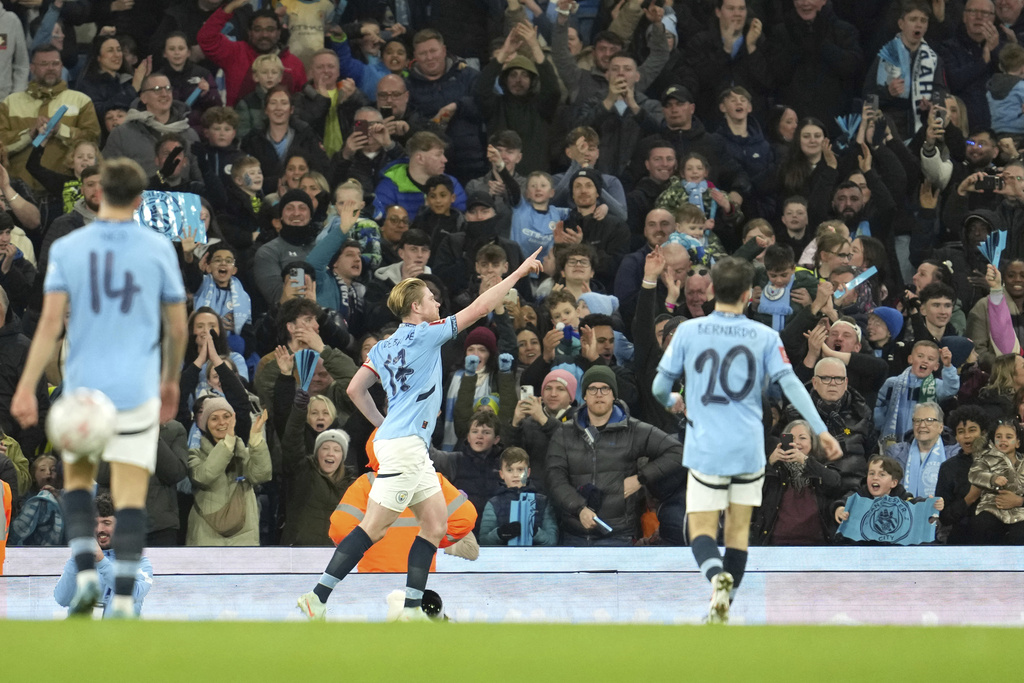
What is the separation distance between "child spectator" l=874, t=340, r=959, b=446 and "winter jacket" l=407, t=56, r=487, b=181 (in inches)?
182

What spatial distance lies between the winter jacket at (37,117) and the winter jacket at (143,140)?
0.35 meters

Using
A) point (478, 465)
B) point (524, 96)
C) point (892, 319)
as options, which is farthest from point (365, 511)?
point (524, 96)

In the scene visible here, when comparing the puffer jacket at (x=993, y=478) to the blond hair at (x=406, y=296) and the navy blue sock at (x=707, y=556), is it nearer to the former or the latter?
the navy blue sock at (x=707, y=556)

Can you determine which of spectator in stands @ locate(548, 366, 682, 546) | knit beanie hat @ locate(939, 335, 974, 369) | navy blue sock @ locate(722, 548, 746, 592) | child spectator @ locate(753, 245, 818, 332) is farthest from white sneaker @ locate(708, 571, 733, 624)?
knit beanie hat @ locate(939, 335, 974, 369)

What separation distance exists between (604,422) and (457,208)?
3428 millimetres

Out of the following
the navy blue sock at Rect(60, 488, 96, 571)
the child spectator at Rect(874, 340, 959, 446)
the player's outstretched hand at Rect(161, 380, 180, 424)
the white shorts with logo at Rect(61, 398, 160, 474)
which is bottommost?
the child spectator at Rect(874, 340, 959, 446)

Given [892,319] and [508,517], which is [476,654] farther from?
[892,319]

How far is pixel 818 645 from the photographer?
6.27m

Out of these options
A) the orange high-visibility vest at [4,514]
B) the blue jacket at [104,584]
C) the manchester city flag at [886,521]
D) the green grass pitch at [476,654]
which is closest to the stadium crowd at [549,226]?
the manchester city flag at [886,521]

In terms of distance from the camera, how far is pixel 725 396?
778 cm

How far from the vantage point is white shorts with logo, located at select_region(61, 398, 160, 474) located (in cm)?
676

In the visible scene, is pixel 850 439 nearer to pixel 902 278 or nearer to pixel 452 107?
pixel 902 278

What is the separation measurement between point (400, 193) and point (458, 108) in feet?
4.40

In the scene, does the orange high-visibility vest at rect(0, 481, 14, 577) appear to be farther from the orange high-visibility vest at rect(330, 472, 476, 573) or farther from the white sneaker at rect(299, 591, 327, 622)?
the white sneaker at rect(299, 591, 327, 622)
